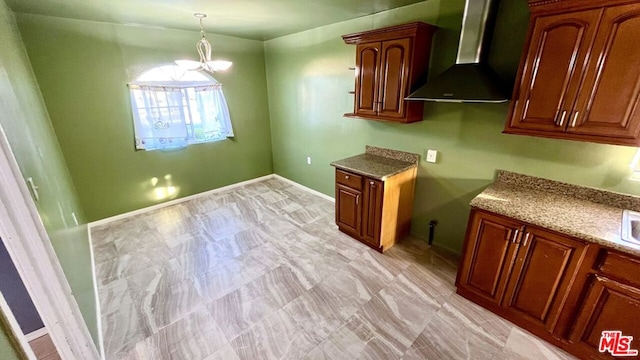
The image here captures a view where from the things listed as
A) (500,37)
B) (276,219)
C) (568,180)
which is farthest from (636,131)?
(276,219)

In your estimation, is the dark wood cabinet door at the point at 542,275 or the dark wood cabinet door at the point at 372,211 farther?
the dark wood cabinet door at the point at 372,211

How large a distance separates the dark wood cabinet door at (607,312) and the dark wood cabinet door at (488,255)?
1.33 ft

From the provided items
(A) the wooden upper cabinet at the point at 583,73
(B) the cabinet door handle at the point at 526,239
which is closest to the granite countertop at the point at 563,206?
(B) the cabinet door handle at the point at 526,239

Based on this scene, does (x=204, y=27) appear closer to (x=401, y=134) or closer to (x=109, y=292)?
(x=401, y=134)

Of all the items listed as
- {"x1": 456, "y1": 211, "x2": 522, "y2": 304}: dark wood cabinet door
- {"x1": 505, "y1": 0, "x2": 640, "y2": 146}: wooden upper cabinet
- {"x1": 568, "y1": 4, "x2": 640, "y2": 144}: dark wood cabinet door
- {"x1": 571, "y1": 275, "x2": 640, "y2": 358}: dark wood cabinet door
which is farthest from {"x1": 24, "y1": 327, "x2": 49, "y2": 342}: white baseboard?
{"x1": 568, "y1": 4, "x2": 640, "y2": 144}: dark wood cabinet door

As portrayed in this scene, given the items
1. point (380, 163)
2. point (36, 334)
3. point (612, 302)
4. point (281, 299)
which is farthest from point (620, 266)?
point (36, 334)

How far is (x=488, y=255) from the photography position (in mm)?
1876

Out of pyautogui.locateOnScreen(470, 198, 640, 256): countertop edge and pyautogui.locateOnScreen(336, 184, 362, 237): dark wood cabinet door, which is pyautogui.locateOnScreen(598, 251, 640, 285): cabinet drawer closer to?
pyautogui.locateOnScreen(470, 198, 640, 256): countertop edge

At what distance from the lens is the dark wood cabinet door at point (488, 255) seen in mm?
1749

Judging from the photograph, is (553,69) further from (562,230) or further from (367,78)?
(367,78)

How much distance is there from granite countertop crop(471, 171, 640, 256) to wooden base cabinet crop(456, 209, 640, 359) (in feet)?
0.20

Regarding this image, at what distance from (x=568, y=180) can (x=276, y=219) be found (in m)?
2.92

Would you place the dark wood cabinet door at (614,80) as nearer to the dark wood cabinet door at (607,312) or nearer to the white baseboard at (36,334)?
the dark wood cabinet door at (607,312)

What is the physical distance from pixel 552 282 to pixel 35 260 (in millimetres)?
2696
